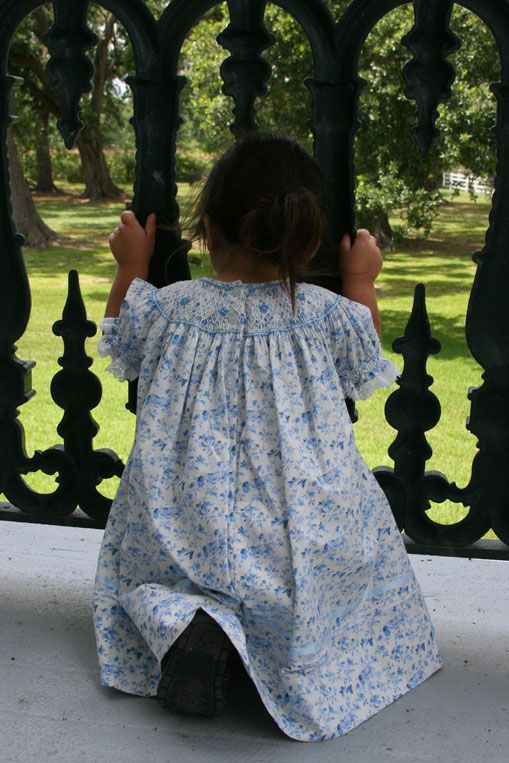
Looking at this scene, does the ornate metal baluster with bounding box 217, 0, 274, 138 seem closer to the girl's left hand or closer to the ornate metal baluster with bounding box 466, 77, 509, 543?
the girl's left hand

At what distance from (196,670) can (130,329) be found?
2.25ft

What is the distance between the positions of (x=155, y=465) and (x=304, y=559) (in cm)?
34

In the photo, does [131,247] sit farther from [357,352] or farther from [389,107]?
[389,107]

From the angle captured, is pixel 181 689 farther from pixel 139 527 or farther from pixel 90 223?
pixel 90 223

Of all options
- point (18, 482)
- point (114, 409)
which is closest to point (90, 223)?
point (114, 409)

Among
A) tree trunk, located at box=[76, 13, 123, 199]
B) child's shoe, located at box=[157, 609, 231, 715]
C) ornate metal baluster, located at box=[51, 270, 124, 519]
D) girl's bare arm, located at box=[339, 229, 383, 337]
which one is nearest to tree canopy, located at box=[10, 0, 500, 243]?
tree trunk, located at box=[76, 13, 123, 199]

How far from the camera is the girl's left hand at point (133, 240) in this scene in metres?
2.07

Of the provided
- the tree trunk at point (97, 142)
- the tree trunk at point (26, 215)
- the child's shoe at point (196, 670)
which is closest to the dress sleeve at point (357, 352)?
the child's shoe at point (196, 670)

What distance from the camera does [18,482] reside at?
2268mm

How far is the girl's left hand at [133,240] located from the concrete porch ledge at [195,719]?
797 mm

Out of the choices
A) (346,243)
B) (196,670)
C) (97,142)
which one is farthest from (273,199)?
(97,142)

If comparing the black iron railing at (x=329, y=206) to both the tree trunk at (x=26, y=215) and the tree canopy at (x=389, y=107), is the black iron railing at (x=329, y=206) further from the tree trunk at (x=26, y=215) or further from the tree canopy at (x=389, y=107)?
the tree trunk at (x=26, y=215)

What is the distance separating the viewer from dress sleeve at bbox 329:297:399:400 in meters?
2.01

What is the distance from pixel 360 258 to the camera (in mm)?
2018
